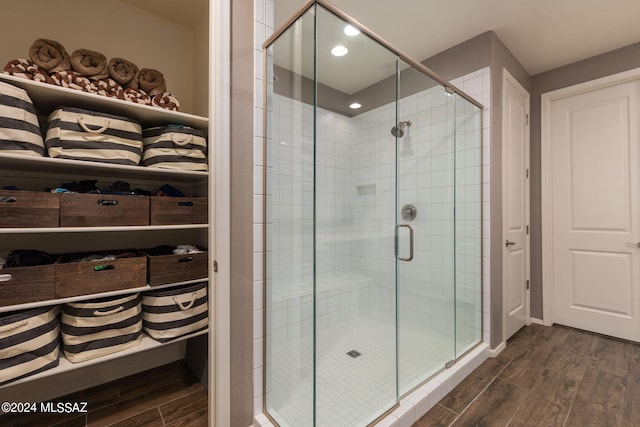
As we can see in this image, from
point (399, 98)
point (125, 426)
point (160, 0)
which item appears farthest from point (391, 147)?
point (125, 426)

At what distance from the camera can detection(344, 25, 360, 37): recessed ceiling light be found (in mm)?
1353

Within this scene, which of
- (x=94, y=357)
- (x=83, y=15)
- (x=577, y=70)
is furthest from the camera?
(x=577, y=70)

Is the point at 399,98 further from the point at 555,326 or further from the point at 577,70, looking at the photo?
the point at 555,326

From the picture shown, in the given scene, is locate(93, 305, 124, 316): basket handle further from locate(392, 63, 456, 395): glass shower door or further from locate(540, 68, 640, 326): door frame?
locate(540, 68, 640, 326): door frame

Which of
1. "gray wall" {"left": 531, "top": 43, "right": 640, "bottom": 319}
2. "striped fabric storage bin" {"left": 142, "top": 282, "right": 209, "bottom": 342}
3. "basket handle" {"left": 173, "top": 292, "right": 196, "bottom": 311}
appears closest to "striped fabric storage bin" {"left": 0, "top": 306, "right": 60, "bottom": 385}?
"striped fabric storage bin" {"left": 142, "top": 282, "right": 209, "bottom": 342}

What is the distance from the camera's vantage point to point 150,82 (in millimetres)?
1656

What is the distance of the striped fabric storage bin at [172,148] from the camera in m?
1.55

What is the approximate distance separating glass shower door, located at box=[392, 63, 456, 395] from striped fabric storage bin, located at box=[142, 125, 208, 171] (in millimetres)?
1247

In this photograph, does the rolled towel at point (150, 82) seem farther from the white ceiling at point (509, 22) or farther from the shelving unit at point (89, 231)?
the white ceiling at point (509, 22)

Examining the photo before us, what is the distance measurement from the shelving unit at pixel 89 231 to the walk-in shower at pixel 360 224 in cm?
42

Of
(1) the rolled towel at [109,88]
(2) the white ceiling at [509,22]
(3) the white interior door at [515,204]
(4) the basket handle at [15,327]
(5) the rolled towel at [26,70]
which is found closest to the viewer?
(4) the basket handle at [15,327]

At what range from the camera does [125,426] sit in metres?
1.44

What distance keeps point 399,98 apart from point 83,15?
199 cm

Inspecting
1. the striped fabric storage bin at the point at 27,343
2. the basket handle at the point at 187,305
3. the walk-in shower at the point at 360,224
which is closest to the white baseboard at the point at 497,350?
the walk-in shower at the point at 360,224
